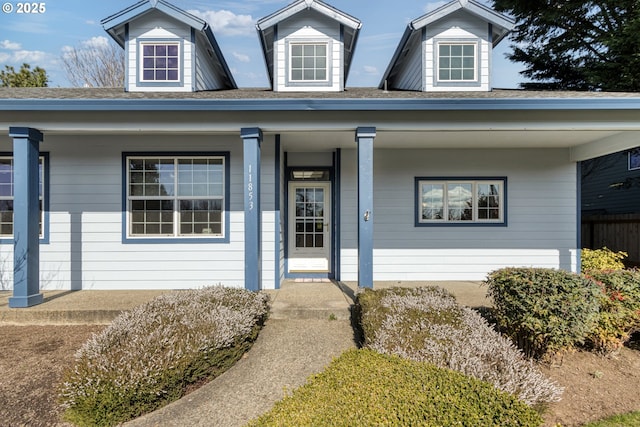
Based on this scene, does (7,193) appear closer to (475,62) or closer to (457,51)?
(457,51)

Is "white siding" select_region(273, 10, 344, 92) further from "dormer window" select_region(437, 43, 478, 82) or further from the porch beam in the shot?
the porch beam

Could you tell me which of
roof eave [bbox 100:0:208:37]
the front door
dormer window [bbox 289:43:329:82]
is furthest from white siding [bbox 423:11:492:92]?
roof eave [bbox 100:0:208:37]

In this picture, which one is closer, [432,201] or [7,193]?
[7,193]

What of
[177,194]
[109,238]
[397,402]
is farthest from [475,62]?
[109,238]

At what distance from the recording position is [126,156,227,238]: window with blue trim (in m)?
6.02

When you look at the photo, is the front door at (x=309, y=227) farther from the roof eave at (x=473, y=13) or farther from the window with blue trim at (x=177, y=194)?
the roof eave at (x=473, y=13)

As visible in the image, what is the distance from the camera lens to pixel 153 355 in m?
2.75

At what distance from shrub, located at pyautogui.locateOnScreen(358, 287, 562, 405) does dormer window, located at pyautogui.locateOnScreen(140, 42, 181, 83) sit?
5.62 m

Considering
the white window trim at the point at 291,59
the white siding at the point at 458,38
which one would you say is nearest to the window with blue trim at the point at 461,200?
the white siding at the point at 458,38

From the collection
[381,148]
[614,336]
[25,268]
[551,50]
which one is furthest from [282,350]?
[551,50]

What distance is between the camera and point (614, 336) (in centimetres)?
356

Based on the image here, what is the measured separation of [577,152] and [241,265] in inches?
278

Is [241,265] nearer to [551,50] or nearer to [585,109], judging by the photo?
[585,109]

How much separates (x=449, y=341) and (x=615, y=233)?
10.6 metres
